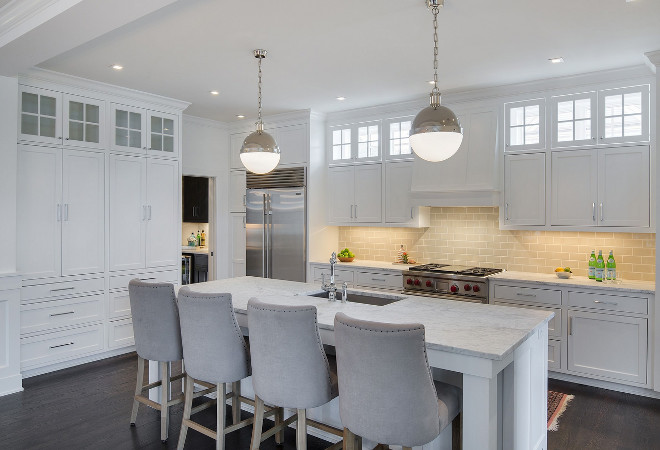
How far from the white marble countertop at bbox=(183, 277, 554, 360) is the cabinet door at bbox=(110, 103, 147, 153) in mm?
2321

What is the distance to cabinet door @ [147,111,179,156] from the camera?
542cm

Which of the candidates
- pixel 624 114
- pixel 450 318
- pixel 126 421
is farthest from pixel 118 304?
pixel 624 114

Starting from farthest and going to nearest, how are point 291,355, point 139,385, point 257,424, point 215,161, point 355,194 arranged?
1. point 215,161
2. point 355,194
3. point 139,385
4. point 257,424
5. point 291,355

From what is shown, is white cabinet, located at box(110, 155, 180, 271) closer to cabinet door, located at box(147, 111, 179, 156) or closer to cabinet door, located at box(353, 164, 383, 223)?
cabinet door, located at box(147, 111, 179, 156)

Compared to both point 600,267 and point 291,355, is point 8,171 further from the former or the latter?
point 600,267

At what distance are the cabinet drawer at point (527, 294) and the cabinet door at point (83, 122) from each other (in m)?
4.26

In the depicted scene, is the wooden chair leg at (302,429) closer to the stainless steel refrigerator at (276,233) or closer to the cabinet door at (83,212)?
the cabinet door at (83,212)

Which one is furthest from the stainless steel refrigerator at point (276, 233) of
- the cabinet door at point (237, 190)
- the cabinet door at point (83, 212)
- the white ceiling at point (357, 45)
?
the cabinet door at point (83, 212)

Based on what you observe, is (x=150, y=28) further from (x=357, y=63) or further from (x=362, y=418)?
(x=362, y=418)

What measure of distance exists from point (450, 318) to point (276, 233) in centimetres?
377

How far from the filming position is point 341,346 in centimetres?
218

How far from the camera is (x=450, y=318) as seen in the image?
2.74 metres

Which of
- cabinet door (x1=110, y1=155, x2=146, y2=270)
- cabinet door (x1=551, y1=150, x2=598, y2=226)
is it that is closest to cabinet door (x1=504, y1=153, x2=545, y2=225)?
cabinet door (x1=551, y1=150, x2=598, y2=226)

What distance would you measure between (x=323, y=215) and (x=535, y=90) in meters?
2.84
